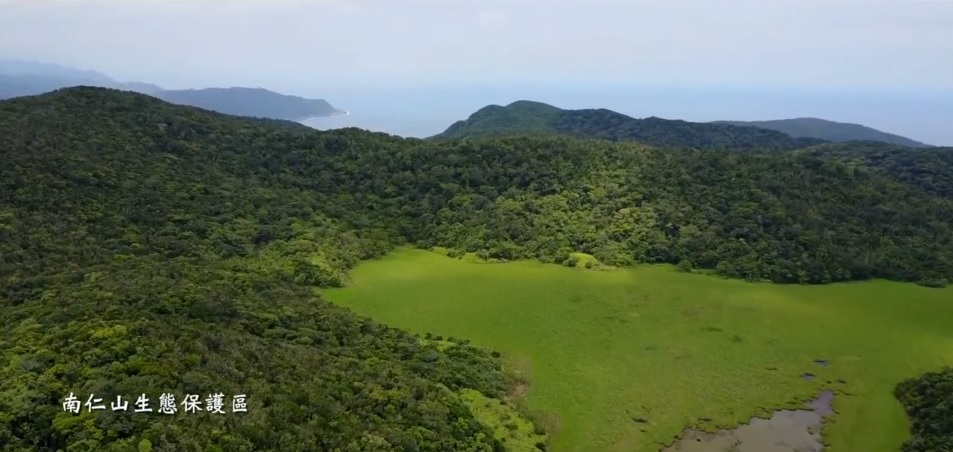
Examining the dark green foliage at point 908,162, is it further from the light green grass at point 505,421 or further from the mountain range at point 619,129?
the light green grass at point 505,421

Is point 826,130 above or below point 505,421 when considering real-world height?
above

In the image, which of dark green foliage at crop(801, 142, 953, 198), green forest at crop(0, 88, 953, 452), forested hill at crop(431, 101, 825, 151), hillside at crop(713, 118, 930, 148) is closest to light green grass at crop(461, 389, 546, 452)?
green forest at crop(0, 88, 953, 452)

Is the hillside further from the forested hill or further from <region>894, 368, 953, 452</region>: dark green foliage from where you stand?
<region>894, 368, 953, 452</region>: dark green foliage

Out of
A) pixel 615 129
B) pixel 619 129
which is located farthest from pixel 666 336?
pixel 615 129

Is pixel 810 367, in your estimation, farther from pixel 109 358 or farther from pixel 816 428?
pixel 109 358

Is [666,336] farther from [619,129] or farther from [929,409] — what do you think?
[619,129]

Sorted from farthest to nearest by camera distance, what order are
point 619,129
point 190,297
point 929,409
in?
point 619,129
point 190,297
point 929,409

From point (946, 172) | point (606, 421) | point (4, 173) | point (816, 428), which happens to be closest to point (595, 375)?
point (606, 421)
